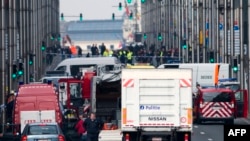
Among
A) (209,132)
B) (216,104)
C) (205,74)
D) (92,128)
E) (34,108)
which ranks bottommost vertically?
(209,132)

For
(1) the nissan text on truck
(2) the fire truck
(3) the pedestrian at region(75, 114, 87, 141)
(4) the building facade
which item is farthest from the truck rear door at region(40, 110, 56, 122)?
(4) the building facade

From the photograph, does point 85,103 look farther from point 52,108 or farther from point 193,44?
point 193,44

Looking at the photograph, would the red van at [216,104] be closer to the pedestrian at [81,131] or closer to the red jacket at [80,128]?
the pedestrian at [81,131]

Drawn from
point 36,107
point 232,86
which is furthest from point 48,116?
point 232,86

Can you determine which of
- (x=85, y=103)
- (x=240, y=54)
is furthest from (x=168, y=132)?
(x=240, y=54)

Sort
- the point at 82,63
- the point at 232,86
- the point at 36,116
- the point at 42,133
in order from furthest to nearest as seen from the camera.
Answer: the point at 82,63, the point at 232,86, the point at 36,116, the point at 42,133

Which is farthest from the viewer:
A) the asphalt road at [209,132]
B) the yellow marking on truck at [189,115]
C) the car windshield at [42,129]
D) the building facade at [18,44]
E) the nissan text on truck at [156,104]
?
the building facade at [18,44]

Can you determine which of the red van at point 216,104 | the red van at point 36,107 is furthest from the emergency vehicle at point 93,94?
the red van at point 216,104

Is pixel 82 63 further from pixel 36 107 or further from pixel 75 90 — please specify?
pixel 36 107

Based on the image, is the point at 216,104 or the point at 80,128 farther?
the point at 216,104

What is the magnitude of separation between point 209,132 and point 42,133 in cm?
1776

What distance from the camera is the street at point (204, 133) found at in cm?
4131

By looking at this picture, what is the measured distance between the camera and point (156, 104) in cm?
4072

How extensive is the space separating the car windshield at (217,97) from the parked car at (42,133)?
20.7m
